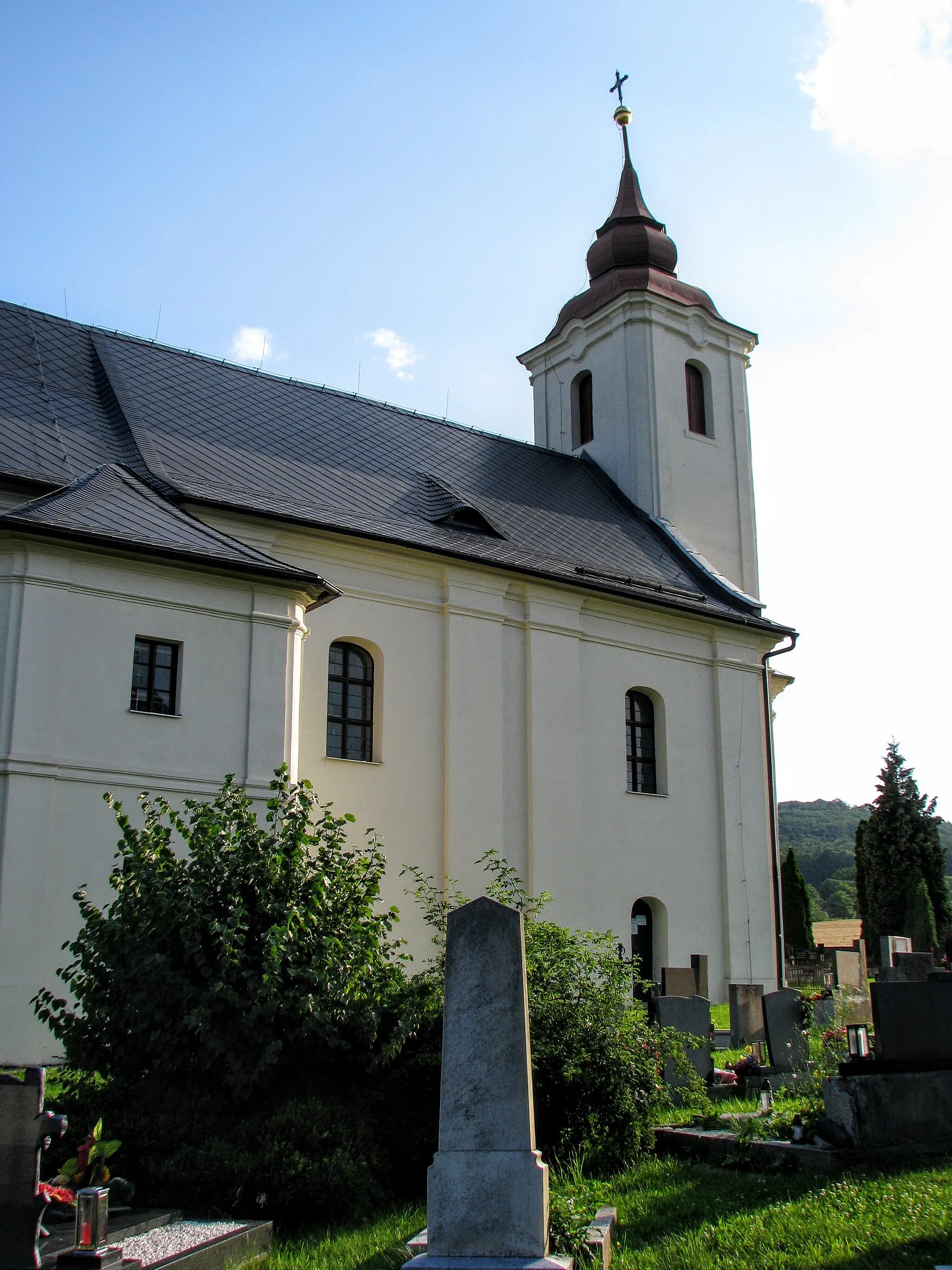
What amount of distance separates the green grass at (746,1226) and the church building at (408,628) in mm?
7080

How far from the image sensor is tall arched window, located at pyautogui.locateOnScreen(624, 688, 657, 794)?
2123 centimetres

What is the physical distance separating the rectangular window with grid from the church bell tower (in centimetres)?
1240

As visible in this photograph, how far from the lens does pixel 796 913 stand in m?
33.5

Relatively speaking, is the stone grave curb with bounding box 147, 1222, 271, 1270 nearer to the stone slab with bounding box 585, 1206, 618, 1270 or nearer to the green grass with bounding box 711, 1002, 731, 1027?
the stone slab with bounding box 585, 1206, 618, 1270

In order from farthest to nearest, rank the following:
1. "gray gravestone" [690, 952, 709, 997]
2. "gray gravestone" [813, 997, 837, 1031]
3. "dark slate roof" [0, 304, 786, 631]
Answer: "dark slate roof" [0, 304, 786, 631]
"gray gravestone" [690, 952, 709, 997]
"gray gravestone" [813, 997, 837, 1031]

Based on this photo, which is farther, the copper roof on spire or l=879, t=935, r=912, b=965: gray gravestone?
the copper roof on spire

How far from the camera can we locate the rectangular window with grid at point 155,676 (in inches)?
581

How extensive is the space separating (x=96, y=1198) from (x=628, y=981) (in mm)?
4860

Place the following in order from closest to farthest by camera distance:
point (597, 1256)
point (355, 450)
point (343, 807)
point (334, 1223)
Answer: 1. point (597, 1256)
2. point (334, 1223)
3. point (343, 807)
4. point (355, 450)

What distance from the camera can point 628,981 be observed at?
32.8ft

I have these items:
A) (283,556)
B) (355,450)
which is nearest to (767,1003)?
(283,556)

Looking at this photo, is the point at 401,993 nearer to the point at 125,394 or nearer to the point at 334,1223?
the point at 334,1223

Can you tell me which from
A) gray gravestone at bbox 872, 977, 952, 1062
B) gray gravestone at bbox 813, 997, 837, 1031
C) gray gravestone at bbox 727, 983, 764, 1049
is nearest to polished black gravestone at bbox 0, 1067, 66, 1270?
gray gravestone at bbox 872, 977, 952, 1062

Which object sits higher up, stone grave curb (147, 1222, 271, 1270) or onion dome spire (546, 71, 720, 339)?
onion dome spire (546, 71, 720, 339)
